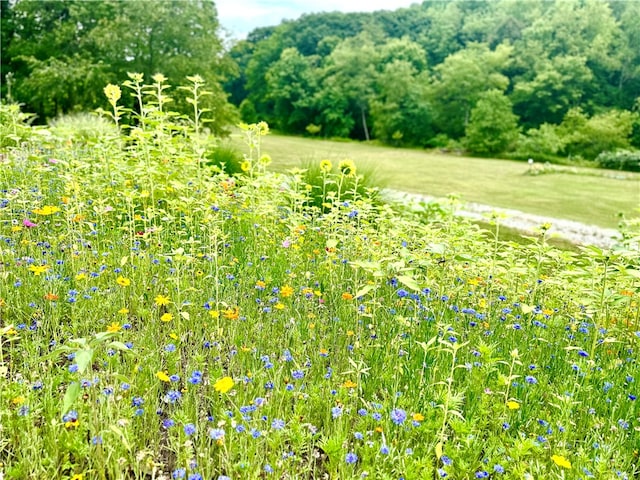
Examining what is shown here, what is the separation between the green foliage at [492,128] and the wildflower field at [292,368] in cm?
3079

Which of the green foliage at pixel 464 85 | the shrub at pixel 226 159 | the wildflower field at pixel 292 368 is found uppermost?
the green foliage at pixel 464 85

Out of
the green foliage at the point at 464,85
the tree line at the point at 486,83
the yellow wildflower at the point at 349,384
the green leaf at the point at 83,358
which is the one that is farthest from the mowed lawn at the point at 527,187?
the green foliage at the point at 464,85

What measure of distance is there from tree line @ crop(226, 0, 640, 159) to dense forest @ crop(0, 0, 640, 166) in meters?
0.11

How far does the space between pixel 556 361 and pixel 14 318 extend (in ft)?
9.09

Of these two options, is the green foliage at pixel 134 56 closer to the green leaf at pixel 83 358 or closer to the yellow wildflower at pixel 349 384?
the yellow wildflower at pixel 349 384

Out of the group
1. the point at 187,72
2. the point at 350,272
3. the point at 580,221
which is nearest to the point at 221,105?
the point at 187,72

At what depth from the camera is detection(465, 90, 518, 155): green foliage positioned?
32688 millimetres

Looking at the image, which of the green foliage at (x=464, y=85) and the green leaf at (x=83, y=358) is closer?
the green leaf at (x=83, y=358)

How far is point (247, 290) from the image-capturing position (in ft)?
10.2

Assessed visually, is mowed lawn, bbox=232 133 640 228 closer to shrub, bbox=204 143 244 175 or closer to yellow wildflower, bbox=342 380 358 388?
shrub, bbox=204 143 244 175

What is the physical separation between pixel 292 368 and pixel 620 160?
28.4 meters

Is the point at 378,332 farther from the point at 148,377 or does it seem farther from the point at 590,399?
the point at 148,377

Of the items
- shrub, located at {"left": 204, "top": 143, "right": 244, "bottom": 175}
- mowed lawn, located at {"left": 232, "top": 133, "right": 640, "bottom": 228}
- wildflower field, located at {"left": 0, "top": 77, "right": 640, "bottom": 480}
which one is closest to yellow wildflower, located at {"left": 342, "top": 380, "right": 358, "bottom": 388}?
wildflower field, located at {"left": 0, "top": 77, "right": 640, "bottom": 480}

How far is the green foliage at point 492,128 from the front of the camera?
3269cm
